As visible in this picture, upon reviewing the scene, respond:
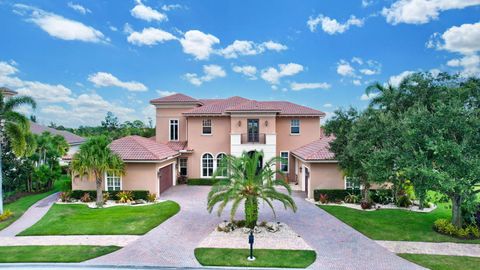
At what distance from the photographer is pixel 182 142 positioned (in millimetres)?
31203

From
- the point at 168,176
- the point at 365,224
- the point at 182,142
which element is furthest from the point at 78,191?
the point at 365,224

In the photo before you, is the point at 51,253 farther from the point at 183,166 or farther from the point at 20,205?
the point at 183,166

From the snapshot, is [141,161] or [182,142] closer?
[141,161]

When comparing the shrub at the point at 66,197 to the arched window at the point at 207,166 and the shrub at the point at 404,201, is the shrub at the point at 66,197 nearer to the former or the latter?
the arched window at the point at 207,166

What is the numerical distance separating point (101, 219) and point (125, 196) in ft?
14.4

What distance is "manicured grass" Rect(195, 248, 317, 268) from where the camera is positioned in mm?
10969

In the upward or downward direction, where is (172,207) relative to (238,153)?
downward

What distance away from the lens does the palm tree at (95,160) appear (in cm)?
1927

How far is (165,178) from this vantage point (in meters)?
25.1

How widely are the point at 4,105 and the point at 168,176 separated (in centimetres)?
1255

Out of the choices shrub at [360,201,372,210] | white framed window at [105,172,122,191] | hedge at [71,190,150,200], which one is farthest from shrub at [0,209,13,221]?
shrub at [360,201,372,210]

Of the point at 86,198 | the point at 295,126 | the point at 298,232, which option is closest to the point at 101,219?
the point at 86,198

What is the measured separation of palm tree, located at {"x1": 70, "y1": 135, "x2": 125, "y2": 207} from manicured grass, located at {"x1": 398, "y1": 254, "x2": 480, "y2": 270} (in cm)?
1722

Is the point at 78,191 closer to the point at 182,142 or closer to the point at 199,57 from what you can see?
the point at 182,142
